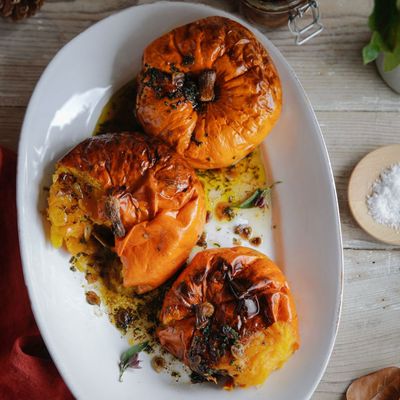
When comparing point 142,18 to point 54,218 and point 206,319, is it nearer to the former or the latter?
point 54,218

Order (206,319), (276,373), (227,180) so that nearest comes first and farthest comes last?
1. (206,319)
2. (276,373)
3. (227,180)

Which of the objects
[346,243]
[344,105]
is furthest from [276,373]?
[344,105]

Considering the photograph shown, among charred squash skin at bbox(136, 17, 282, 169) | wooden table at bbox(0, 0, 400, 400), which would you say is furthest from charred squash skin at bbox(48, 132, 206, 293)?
wooden table at bbox(0, 0, 400, 400)

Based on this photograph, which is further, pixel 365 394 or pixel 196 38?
pixel 365 394

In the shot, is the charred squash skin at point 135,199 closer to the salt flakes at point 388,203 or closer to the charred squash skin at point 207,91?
the charred squash skin at point 207,91

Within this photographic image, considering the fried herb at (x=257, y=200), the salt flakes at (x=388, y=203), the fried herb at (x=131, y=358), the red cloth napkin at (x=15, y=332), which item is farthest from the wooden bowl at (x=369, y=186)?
the red cloth napkin at (x=15, y=332)

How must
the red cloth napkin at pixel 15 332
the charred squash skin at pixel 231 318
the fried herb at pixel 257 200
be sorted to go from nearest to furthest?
the charred squash skin at pixel 231 318, the red cloth napkin at pixel 15 332, the fried herb at pixel 257 200
